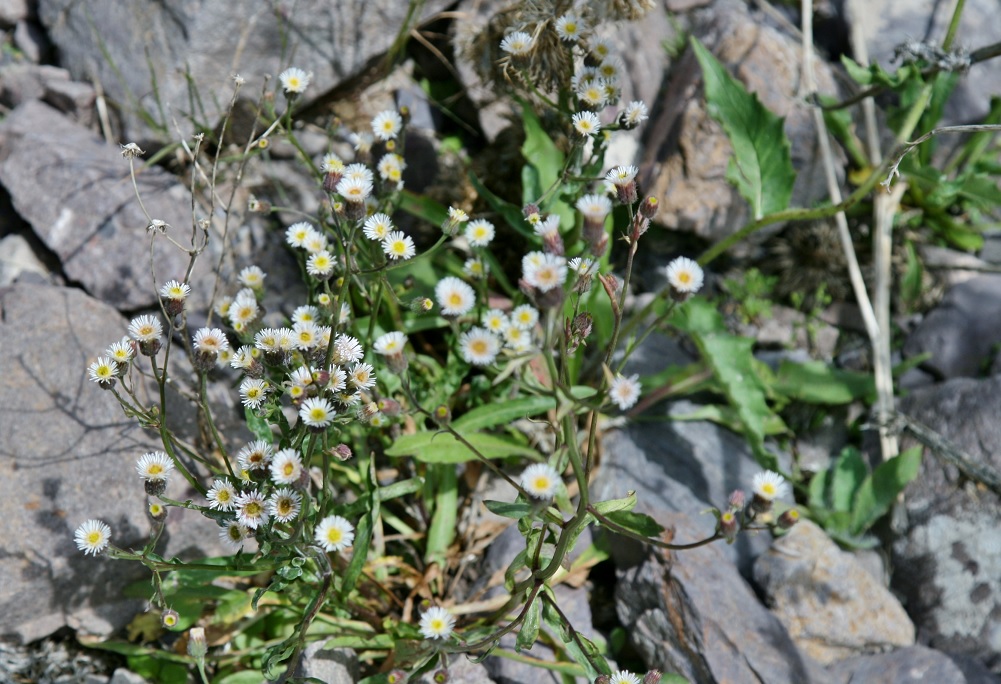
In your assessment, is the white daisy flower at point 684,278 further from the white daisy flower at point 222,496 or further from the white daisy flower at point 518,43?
the white daisy flower at point 222,496

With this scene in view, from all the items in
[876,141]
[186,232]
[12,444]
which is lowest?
[12,444]

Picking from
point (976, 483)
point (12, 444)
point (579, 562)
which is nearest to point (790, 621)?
point (579, 562)

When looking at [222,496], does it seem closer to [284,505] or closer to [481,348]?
[284,505]

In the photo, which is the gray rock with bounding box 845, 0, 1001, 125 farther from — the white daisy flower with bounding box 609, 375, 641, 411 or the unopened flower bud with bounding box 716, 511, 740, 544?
the white daisy flower with bounding box 609, 375, 641, 411

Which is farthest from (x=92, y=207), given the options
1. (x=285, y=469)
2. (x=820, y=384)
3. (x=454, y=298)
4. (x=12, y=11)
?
(x=820, y=384)

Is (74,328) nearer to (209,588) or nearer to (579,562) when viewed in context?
(209,588)

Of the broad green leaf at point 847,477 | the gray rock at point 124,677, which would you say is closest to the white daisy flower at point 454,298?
the gray rock at point 124,677
